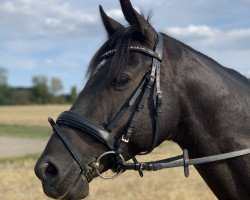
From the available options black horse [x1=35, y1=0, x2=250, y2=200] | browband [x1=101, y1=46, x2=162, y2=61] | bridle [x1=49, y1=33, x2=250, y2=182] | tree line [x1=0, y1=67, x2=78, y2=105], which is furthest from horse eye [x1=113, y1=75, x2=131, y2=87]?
tree line [x1=0, y1=67, x2=78, y2=105]

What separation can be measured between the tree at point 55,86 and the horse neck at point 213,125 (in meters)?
119

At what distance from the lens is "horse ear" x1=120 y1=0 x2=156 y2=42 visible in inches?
127

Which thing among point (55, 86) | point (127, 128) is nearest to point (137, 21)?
point (127, 128)

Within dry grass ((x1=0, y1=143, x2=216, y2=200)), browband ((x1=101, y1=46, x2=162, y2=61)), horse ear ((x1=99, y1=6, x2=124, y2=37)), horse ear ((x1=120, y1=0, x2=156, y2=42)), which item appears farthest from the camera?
dry grass ((x1=0, y1=143, x2=216, y2=200))

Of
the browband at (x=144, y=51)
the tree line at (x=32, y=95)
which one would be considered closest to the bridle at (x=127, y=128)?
the browband at (x=144, y=51)

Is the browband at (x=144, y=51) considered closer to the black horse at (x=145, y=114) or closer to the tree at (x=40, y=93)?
the black horse at (x=145, y=114)

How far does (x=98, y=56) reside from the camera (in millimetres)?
3453

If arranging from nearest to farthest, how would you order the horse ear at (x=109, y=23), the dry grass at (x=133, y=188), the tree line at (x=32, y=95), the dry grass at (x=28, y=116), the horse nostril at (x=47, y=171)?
the horse nostril at (x=47, y=171) < the horse ear at (x=109, y=23) < the dry grass at (x=133, y=188) < the dry grass at (x=28, y=116) < the tree line at (x=32, y=95)

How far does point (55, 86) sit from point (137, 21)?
125440 millimetres

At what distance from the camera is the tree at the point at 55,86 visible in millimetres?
122938

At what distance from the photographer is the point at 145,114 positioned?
10.6 ft

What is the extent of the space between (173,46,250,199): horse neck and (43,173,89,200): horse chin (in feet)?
2.83

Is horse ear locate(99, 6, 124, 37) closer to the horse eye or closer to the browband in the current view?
the browband

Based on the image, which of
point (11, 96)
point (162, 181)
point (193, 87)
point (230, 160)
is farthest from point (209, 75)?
point (11, 96)
